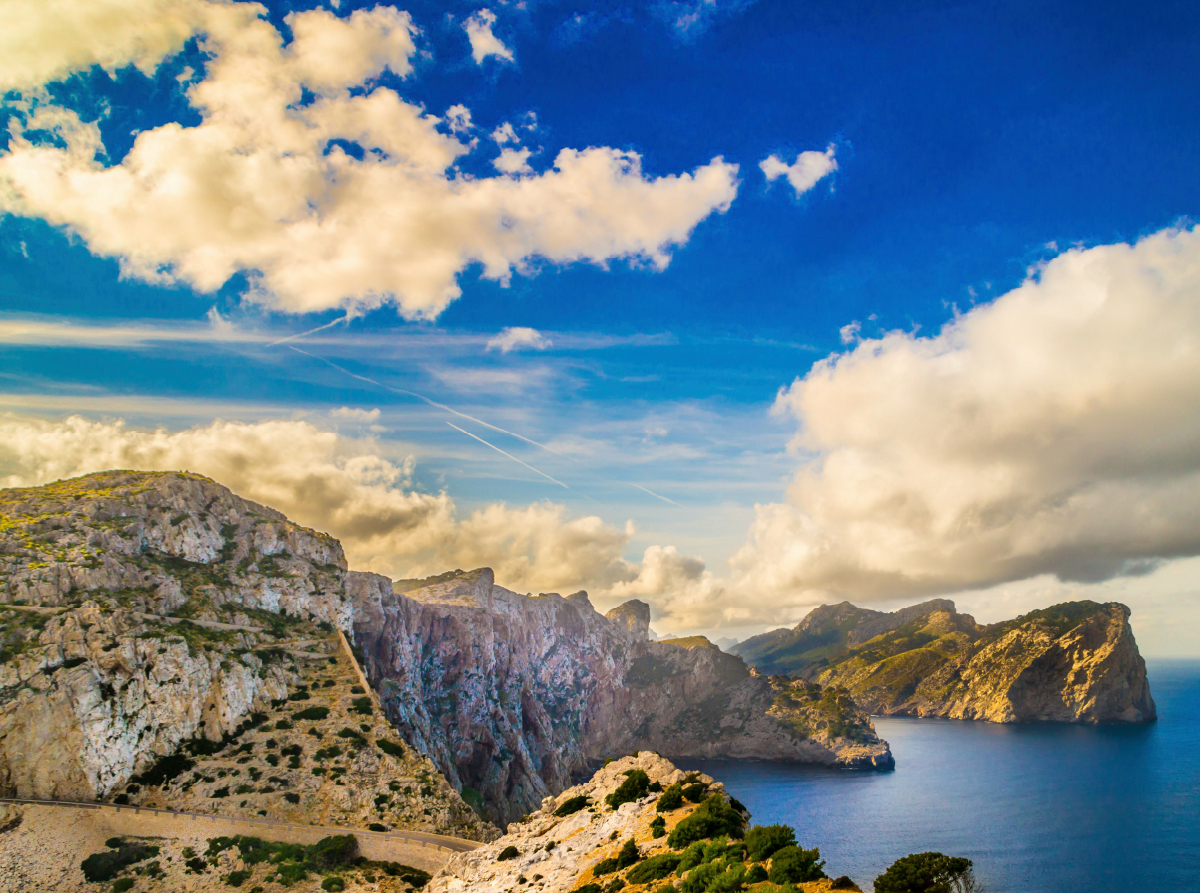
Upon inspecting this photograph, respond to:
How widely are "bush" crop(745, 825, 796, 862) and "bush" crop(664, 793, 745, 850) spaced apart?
477 cm

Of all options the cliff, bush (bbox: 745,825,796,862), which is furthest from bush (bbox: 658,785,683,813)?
the cliff

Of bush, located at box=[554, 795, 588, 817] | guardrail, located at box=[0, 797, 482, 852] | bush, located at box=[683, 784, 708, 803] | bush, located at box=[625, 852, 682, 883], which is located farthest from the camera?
guardrail, located at box=[0, 797, 482, 852]

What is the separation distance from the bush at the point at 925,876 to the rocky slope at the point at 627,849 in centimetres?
210

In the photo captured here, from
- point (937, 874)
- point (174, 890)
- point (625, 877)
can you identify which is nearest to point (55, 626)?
point (174, 890)

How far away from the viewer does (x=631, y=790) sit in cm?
5222

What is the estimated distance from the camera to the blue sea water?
100m

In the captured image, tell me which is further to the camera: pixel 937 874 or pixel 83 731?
pixel 83 731

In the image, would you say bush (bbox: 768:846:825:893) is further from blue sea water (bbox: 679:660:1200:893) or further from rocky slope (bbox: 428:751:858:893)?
blue sea water (bbox: 679:660:1200:893)

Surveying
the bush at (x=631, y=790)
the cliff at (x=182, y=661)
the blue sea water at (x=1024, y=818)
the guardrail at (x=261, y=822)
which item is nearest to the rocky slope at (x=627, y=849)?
the bush at (x=631, y=790)

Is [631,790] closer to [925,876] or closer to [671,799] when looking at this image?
[671,799]

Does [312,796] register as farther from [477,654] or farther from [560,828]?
[477,654]

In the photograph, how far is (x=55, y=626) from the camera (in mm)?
83062

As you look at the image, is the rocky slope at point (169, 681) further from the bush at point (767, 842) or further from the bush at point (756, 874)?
the bush at point (756, 874)

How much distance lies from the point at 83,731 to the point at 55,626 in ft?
51.4
